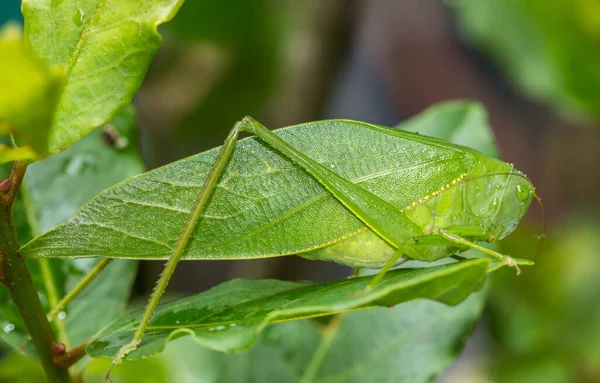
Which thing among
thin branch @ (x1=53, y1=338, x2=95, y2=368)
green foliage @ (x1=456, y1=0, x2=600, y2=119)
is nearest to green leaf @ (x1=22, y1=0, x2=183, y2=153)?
thin branch @ (x1=53, y1=338, x2=95, y2=368)

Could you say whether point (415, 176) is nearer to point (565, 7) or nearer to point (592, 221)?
point (565, 7)

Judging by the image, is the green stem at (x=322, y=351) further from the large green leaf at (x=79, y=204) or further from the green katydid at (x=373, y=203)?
the large green leaf at (x=79, y=204)

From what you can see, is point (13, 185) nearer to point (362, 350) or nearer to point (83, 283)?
point (83, 283)

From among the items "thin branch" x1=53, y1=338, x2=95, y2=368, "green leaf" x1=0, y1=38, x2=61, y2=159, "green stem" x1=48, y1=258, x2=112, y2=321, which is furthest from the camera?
"green stem" x1=48, y1=258, x2=112, y2=321

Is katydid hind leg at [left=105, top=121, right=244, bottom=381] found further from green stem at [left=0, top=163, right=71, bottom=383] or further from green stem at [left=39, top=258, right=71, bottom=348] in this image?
green stem at [left=39, top=258, right=71, bottom=348]

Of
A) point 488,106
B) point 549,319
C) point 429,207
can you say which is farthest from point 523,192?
point 488,106

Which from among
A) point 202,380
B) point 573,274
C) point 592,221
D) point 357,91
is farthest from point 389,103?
point 202,380

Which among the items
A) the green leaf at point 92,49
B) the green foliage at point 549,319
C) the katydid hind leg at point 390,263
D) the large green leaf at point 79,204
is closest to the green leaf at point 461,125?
the katydid hind leg at point 390,263
